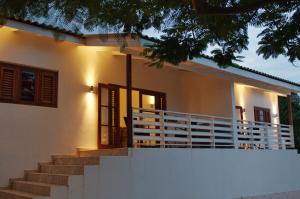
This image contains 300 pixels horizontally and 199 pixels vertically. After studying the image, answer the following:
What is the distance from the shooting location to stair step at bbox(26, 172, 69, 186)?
8045 mm

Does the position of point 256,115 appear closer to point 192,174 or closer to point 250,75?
point 250,75

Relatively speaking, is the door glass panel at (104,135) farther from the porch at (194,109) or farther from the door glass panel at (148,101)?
the door glass panel at (148,101)

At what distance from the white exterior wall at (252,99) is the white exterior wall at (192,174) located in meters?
2.75

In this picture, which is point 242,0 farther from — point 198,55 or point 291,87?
point 291,87

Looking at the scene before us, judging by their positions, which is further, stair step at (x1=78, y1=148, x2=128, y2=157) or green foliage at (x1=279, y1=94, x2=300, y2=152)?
green foliage at (x1=279, y1=94, x2=300, y2=152)

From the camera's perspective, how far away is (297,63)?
18.7 ft

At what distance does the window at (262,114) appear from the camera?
17.3 m

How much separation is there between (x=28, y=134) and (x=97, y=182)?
2.43 meters

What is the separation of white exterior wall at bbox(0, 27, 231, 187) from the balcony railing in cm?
137

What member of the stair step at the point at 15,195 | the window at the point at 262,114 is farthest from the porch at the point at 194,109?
the stair step at the point at 15,195

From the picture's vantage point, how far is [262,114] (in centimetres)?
1780

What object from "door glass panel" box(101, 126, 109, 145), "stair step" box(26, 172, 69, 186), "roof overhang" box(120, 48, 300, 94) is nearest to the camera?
"stair step" box(26, 172, 69, 186)

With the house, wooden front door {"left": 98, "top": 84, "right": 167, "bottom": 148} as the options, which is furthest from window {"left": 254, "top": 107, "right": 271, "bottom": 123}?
wooden front door {"left": 98, "top": 84, "right": 167, "bottom": 148}

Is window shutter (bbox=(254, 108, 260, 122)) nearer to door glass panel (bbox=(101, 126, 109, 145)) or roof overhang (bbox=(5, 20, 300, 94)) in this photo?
roof overhang (bbox=(5, 20, 300, 94))
